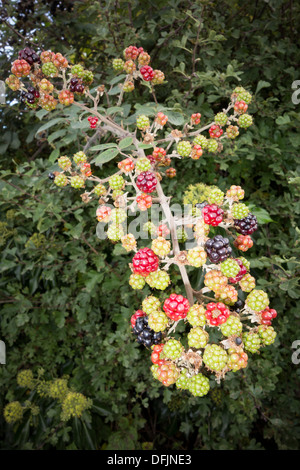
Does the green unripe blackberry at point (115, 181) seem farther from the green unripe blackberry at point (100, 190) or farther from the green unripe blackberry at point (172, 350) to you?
the green unripe blackberry at point (172, 350)

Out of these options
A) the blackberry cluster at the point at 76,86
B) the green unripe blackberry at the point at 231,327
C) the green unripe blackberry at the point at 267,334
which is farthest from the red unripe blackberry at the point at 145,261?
the blackberry cluster at the point at 76,86

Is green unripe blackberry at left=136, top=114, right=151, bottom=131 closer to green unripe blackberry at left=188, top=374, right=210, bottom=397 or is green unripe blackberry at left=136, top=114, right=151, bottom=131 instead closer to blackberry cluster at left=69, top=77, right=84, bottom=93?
blackberry cluster at left=69, top=77, right=84, bottom=93

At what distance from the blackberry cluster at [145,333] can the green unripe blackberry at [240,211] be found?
0.40 meters

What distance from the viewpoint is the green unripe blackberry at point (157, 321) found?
82 cm

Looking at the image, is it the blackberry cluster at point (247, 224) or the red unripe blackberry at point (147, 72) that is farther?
the red unripe blackberry at point (147, 72)

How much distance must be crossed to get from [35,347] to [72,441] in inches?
26.4

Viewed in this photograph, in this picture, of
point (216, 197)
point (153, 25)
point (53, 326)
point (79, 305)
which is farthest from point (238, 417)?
point (153, 25)

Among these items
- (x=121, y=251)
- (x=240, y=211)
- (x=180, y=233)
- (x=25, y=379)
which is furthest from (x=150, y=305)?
(x=25, y=379)

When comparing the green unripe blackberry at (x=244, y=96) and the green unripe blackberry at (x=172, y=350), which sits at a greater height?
the green unripe blackberry at (x=244, y=96)

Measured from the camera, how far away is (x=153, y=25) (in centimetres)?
169

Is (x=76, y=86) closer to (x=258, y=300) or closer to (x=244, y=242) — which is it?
(x=244, y=242)

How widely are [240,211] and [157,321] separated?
0.39m

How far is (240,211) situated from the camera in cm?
90
